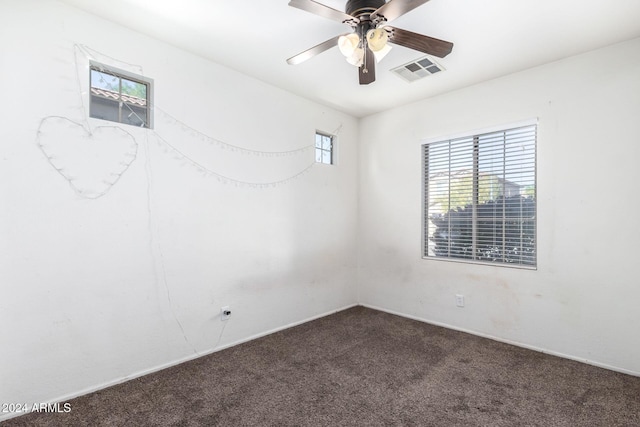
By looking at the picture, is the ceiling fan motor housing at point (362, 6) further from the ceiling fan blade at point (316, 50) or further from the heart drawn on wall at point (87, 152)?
the heart drawn on wall at point (87, 152)

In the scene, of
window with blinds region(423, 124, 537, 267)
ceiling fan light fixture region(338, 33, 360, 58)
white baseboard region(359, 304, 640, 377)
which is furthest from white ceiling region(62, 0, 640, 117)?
white baseboard region(359, 304, 640, 377)

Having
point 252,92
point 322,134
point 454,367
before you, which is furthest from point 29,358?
point 322,134

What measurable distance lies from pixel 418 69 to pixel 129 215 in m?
2.83

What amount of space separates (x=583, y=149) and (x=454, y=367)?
7.08ft

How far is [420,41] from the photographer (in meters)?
1.96

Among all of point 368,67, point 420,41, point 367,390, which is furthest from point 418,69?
point 367,390

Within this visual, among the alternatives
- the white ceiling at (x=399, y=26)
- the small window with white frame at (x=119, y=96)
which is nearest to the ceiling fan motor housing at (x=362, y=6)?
the white ceiling at (x=399, y=26)

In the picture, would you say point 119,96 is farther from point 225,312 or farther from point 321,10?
point 225,312

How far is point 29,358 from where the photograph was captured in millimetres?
1976

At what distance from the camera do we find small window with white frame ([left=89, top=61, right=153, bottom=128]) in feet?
7.49

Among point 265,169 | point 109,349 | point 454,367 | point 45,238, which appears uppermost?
point 265,169

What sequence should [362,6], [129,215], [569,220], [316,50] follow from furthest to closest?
[569,220] < [129,215] < [316,50] < [362,6]

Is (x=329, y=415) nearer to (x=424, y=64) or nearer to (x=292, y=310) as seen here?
(x=292, y=310)

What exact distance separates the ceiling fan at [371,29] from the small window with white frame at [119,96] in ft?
4.86
